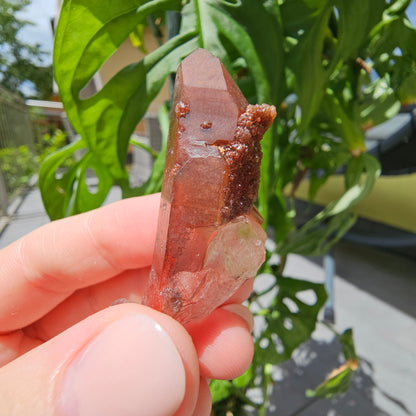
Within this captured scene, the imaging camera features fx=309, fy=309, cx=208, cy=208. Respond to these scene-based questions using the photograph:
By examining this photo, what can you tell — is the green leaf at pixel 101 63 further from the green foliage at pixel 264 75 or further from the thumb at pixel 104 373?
the thumb at pixel 104 373

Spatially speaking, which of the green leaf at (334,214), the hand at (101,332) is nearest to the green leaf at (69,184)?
the hand at (101,332)

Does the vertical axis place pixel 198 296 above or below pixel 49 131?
above

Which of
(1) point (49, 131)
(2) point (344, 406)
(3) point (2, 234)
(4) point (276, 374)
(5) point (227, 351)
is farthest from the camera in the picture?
(1) point (49, 131)

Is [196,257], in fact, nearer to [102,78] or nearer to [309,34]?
[309,34]

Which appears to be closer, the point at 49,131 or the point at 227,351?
the point at 227,351

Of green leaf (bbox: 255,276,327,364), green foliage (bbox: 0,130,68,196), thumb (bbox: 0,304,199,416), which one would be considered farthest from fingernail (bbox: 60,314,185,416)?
green foliage (bbox: 0,130,68,196)

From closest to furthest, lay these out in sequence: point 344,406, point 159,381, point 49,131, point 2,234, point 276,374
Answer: point 159,381, point 344,406, point 276,374, point 2,234, point 49,131

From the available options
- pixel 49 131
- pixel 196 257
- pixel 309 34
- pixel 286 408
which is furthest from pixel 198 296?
pixel 49 131

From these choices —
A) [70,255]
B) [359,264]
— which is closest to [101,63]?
[70,255]
